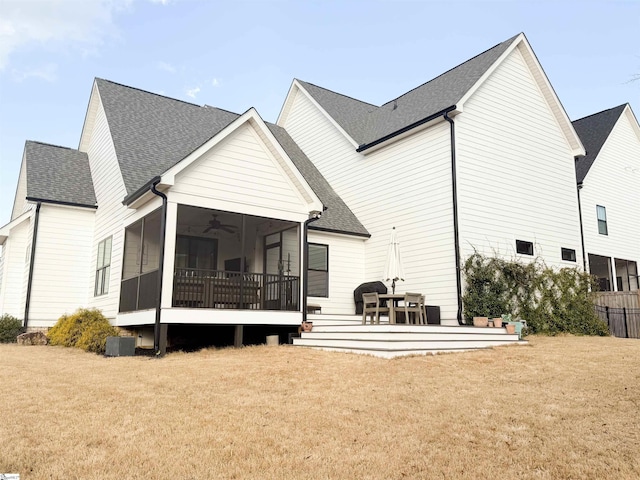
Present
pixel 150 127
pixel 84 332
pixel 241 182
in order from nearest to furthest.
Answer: pixel 241 182
pixel 84 332
pixel 150 127

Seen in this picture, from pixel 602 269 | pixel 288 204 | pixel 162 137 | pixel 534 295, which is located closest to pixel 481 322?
pixel 534 295

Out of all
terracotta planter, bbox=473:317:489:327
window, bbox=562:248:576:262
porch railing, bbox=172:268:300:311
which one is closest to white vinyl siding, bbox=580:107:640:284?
window, bbox=562:248:576:262

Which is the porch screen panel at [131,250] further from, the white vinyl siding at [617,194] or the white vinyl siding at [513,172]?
the white vinyl siding at [617,194]

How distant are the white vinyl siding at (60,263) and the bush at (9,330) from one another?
513 mm

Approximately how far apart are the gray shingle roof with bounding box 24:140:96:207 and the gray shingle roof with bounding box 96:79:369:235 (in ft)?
7.56

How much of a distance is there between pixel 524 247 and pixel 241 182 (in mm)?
8601

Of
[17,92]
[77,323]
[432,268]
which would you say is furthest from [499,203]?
[17,92]

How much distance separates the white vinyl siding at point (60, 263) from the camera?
1585 cm

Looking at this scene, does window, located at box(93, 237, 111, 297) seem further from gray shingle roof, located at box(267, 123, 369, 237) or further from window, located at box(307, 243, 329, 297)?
gray shingle roof, located at box(267, 123, 369, 237)

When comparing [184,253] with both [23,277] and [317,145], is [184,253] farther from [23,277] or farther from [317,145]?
[317,145]

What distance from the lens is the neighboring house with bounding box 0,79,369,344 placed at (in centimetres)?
1223

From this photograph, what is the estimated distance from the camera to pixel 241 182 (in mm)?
13047

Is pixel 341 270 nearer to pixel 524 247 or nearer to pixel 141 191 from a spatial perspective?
pixel 524 247

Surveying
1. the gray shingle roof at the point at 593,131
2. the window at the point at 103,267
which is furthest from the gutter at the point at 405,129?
the window at the point at 103,267
